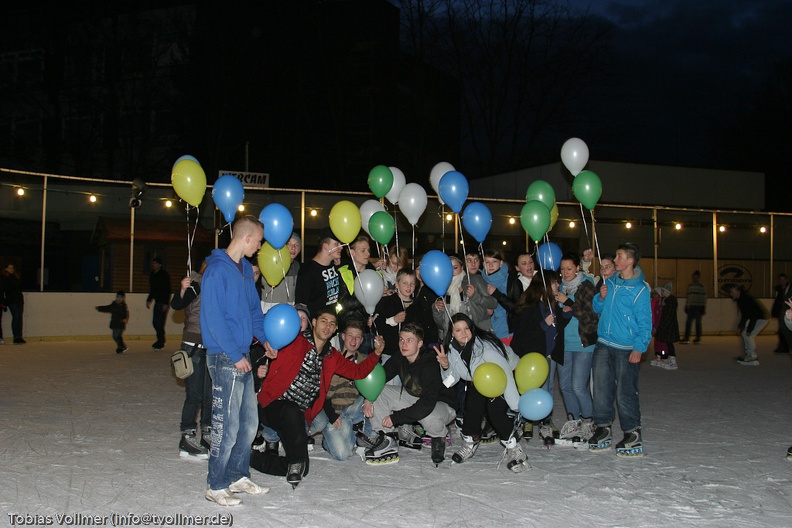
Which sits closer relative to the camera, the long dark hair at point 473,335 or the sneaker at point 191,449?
the sneaker at point 191,449

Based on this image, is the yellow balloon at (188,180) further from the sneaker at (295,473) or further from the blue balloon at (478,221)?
the blue balloon at (478,221)

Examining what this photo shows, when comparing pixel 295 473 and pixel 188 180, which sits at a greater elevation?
pixel 188 180

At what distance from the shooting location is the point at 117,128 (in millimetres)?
27719

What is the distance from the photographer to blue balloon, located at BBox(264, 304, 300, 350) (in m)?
4.57

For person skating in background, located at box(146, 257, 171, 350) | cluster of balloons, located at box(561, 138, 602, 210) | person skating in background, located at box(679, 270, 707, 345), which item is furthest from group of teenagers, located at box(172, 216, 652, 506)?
person skating in background, located at box(679, 270, 707, 345)

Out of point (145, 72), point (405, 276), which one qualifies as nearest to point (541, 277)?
point (405, 276)

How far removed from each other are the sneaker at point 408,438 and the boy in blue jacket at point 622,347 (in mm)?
1361

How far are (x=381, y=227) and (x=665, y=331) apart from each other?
6.64 meters

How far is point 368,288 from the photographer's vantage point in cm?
609

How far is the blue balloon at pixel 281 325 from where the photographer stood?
180 inches

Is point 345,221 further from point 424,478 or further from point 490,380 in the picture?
point 424,478

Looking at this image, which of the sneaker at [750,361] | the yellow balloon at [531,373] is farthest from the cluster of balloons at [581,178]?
the sneaker at [750,361]

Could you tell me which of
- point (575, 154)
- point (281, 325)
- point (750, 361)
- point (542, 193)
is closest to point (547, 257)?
point (542, 193)

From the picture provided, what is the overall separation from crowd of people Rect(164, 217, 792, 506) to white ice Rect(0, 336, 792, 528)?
7.8 inches
